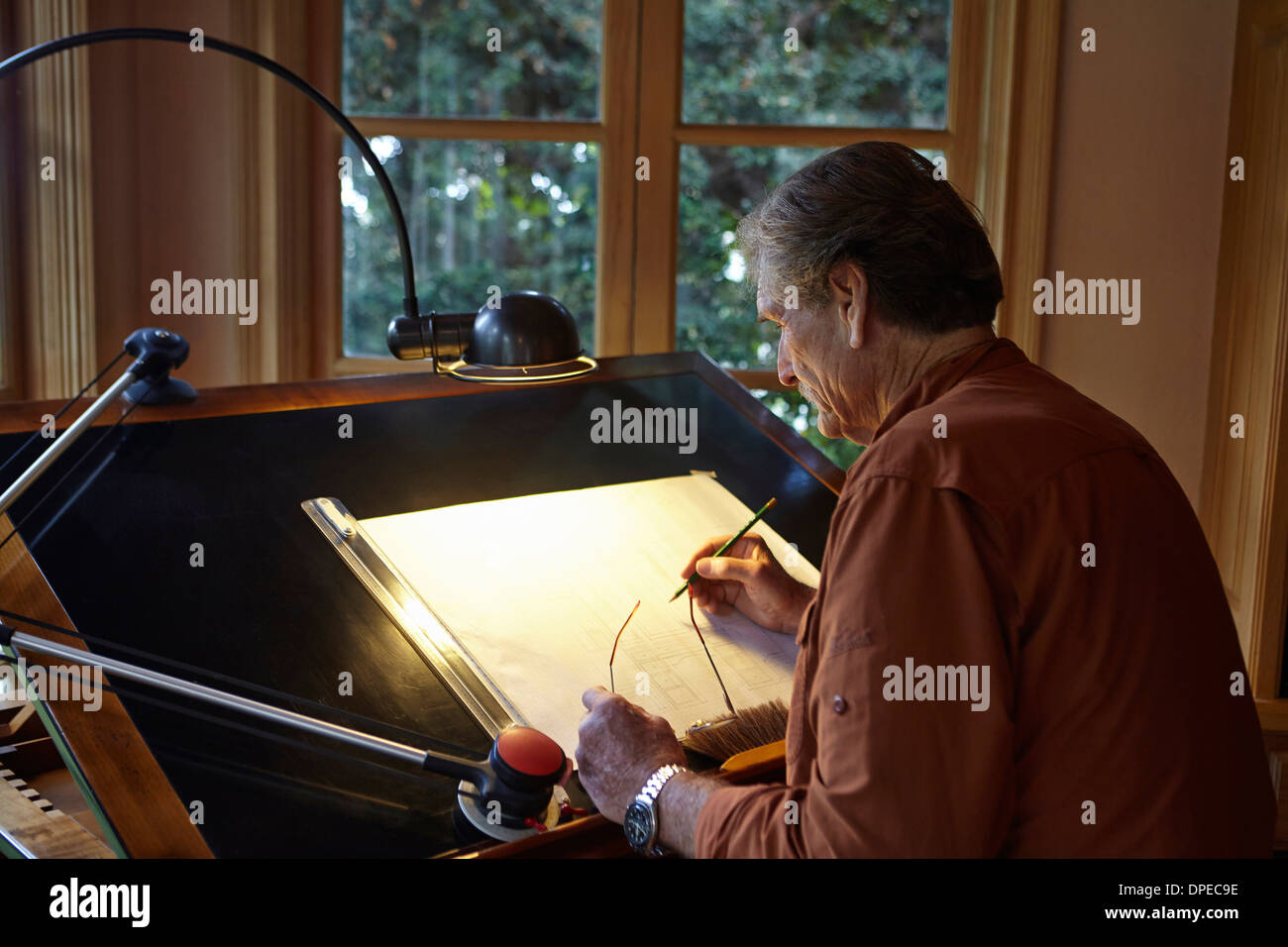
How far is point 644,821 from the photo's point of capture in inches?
48.1

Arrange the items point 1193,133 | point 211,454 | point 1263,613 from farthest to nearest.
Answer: point 1193,133
point 1263,613
point 211,454

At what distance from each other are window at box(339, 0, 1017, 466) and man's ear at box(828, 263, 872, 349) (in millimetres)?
1755

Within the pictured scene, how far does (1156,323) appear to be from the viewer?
2.84 m

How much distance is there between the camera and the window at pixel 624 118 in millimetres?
2943

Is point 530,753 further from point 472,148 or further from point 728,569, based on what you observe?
point 472,148

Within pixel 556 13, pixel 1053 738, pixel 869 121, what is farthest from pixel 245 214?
pixel 1053 738

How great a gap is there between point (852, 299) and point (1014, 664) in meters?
0.43

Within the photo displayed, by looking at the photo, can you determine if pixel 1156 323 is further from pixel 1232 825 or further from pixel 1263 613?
pixel 1232 825

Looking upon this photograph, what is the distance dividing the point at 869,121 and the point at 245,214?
156 centimetres

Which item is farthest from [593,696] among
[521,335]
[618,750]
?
[521,335]

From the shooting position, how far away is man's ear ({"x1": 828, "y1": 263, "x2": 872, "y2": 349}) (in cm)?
128

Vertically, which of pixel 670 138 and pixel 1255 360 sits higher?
pixel 670 138

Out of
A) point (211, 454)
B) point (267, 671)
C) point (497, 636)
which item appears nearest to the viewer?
point (267, 671)

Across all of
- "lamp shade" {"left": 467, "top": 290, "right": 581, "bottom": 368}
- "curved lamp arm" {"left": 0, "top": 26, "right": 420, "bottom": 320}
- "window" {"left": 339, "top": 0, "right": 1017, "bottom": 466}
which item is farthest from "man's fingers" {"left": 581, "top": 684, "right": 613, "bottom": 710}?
"window" {"left": 339, "top": 0, "right": 1017, "bottom": 466}
